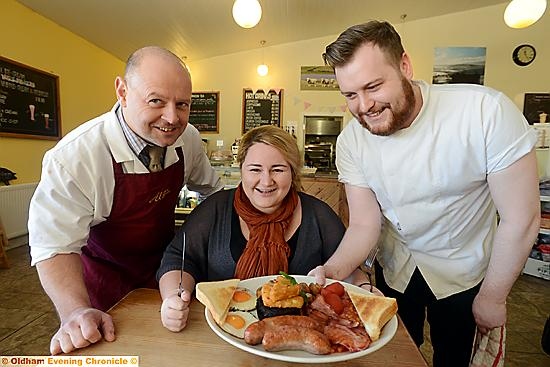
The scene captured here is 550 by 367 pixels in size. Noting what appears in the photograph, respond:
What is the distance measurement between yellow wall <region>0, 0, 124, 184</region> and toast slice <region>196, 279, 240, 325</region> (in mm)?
4111

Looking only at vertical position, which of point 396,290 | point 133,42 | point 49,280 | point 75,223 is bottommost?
point 396,290

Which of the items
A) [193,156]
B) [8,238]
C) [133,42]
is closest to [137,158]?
[193,156]

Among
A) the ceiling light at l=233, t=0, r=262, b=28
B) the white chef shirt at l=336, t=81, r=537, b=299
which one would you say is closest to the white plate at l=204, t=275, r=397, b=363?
the white chef shirt at l=336, t=81, r=537, b=299

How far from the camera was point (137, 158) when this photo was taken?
1.27 metres

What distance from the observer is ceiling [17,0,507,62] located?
4230 mm

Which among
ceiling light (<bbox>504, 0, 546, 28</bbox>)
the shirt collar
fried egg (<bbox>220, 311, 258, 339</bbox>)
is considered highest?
ceiling light (<bbox>504, 0, 546, 28</bbox>)

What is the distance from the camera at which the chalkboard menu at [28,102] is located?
390 cm

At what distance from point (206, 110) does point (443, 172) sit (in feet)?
19.0

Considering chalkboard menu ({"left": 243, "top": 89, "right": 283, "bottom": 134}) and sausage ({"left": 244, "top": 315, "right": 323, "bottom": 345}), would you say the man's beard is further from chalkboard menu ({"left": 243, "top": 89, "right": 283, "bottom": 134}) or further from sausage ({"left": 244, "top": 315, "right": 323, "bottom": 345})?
chalkboard menu ({"left": 243, "top": 89, "right": 283, "bottom": 134})

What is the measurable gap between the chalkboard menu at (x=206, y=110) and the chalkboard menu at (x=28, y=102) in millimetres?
2319

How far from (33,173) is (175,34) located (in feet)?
8.53

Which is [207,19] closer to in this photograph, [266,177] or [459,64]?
[459,64]

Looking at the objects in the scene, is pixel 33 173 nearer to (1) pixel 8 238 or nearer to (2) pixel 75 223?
(1) pixel 8 238

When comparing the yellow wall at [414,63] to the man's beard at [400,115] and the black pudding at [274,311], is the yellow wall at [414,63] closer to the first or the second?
the man's beard at [400,115]
